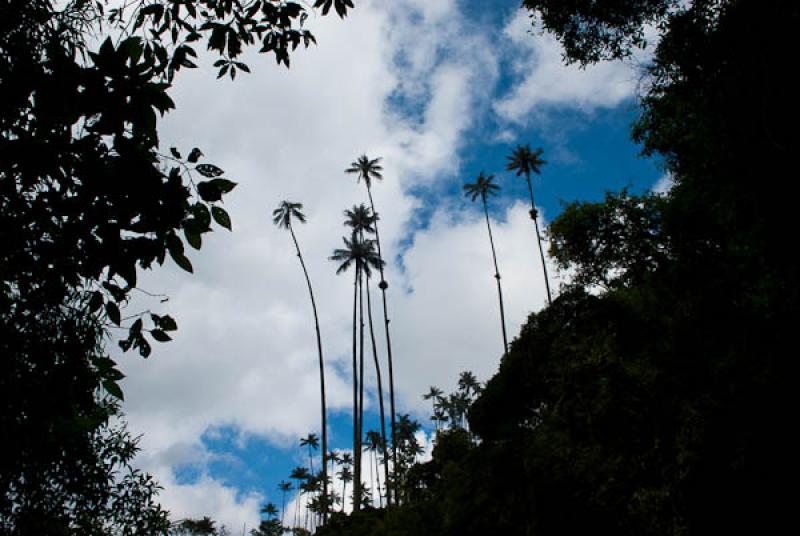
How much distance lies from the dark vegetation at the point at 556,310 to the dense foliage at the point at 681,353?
4 cm

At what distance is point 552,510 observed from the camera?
963 centimetres

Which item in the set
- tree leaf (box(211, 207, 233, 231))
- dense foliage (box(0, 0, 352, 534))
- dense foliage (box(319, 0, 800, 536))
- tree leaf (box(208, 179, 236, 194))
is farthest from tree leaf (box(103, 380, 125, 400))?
dense foliage (box(319, 0, 800, 536))

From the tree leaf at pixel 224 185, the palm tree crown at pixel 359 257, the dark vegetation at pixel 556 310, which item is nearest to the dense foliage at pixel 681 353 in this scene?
the dark vegetation at pixel 556 310

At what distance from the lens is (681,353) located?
948 centimetres

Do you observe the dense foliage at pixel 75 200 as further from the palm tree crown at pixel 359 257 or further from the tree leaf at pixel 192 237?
the palm tree crown at pixel 359 257

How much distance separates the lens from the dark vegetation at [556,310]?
6.00ft

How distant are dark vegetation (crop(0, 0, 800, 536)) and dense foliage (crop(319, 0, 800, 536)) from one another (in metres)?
0.04

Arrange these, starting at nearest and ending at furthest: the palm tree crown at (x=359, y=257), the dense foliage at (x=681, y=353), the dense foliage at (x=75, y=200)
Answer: the dense foliage at (x=75, y=200), the dense foliage at (x=681, y=353), the palm tree crown at (x=359, y=257)

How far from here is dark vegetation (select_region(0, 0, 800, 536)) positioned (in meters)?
1.83

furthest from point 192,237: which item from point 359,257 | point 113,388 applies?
point 359,257

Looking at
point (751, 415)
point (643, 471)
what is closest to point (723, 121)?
point (751, 415)

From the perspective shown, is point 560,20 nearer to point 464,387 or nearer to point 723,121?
point 723,121

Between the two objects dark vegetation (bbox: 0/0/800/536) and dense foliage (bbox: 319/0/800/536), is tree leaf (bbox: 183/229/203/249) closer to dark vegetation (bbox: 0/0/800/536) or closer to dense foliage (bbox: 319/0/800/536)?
dark vegetation (bbox: 0/0/800/536)

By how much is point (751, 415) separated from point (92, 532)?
969cm
